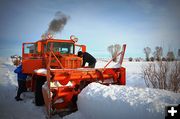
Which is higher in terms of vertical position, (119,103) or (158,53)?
(158,53)

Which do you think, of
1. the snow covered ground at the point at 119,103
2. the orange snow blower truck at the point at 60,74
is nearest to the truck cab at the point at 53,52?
→ the orange snow blower truck at the point at 60,74

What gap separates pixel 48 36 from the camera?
7605 mm

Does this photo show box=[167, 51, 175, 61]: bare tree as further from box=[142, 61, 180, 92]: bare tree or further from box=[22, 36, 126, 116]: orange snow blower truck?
box=[22, 36, 126, 116]: orange snow blower truck

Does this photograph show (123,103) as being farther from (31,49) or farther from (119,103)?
(31,49)

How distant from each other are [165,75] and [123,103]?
152 inches

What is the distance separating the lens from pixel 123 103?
401 centimetres

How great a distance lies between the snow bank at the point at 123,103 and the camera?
360 centimetres

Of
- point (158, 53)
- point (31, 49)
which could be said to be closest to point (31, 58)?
point (31, 49)

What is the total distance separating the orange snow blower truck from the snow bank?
2.18ft

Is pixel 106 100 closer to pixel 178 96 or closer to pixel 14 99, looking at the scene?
pixel 178 96

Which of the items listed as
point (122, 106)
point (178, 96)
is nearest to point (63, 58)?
point (122, 106)

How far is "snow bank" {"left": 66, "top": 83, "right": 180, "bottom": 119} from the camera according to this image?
3.60 meters

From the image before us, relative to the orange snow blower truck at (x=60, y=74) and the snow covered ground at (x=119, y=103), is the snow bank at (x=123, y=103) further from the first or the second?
the orange snow blower truck at (x=60, y=74)

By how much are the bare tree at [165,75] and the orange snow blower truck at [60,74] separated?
1.41 m
